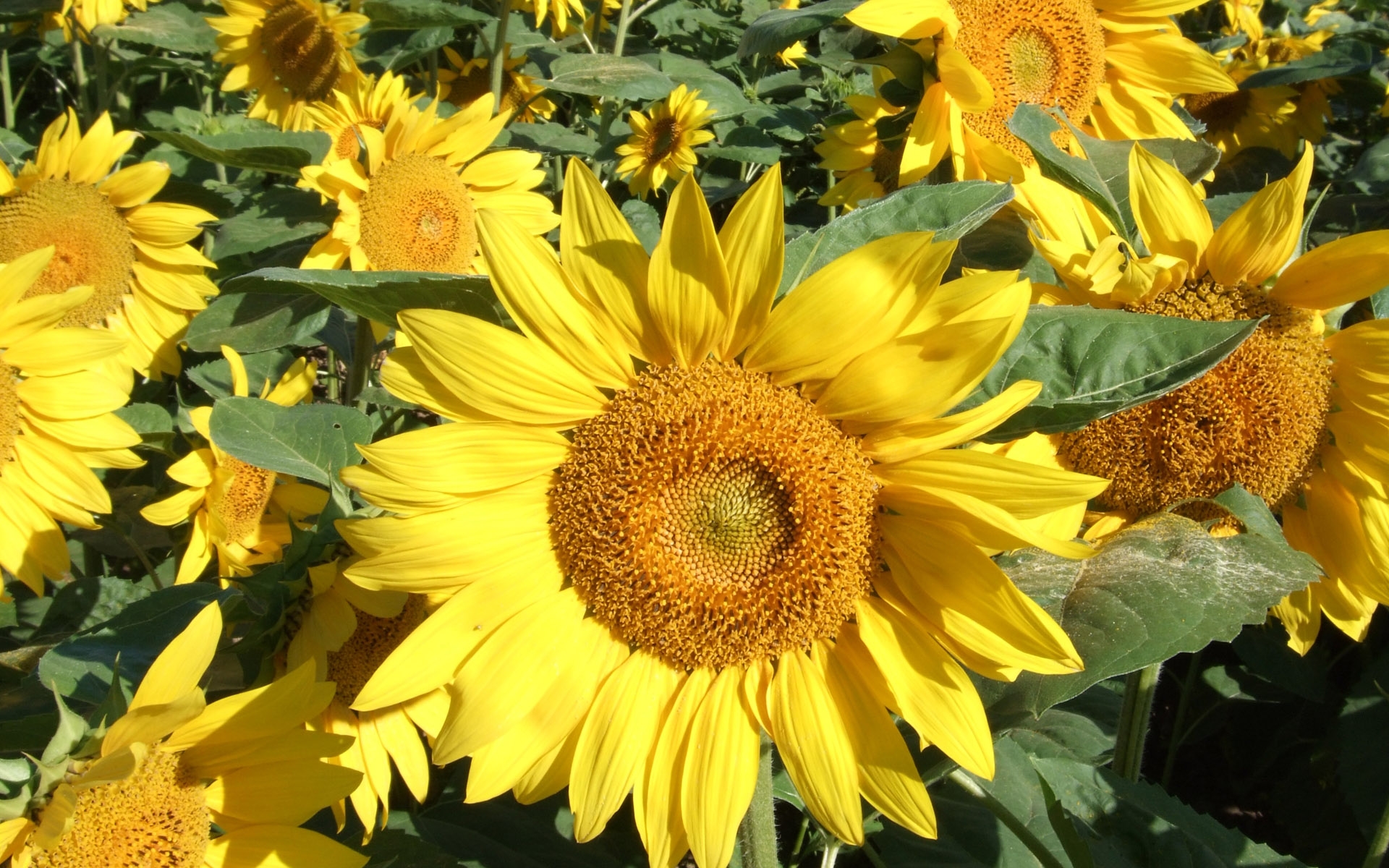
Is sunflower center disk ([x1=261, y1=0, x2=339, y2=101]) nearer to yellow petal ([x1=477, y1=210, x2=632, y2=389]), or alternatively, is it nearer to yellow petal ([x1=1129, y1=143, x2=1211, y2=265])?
A: yellow petal ([x1=477, y1=210, x2=632, y2=389])

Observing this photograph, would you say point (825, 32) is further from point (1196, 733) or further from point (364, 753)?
point (364, 753)

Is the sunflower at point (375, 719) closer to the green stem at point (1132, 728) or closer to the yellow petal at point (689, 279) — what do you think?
the yellow petal at point (689, 279)

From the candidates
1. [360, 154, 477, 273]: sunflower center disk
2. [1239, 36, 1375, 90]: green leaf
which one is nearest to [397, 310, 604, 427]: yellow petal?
[360, 154, 477, 273]: sunflower center disk

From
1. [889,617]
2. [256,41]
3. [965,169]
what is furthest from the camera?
[256,41]

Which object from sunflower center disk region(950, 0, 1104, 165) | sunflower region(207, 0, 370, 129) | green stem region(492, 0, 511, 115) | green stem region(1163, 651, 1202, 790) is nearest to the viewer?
sunflower center disk region(950, 0, 1104, 165)

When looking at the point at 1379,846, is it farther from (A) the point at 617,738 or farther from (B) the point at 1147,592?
(A) the point at 617,738

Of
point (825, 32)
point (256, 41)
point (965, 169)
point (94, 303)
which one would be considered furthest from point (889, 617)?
point (256, 41)
